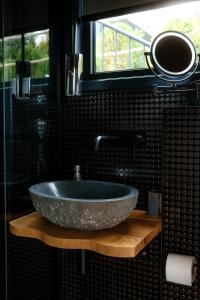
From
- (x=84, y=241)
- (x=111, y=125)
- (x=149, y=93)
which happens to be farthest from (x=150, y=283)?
(x=149, y=93)

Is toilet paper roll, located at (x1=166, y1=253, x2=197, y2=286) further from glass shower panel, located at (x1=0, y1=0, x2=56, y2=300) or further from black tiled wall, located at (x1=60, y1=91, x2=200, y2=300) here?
glass shower panel, located at (x1=0, y1=0, x2=56, y2=300)

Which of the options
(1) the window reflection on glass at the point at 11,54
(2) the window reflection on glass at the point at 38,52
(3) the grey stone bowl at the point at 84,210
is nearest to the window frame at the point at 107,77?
(2) the window reflection on glass at the point at 38,52

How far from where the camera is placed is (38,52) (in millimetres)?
1853

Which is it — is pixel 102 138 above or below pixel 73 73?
below

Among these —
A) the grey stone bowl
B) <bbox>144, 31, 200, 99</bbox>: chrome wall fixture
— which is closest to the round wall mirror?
<bbox>144, 31, 200, 99</bbox>: chrome wall fixture

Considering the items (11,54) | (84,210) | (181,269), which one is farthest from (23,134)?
(181,269)

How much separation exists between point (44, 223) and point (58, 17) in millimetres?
1209

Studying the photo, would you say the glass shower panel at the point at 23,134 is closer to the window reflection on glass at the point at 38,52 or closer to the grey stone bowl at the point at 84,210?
the window reflection on glass at the point at 38,52

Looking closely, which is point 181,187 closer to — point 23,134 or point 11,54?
point 23,134

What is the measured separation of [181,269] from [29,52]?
1331 mm

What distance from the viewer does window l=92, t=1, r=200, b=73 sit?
1680 millimetres

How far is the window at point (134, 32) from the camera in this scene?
5.51ft

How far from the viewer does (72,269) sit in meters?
1.87

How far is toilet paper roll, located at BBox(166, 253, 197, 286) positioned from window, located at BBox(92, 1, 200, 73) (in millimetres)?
1009
